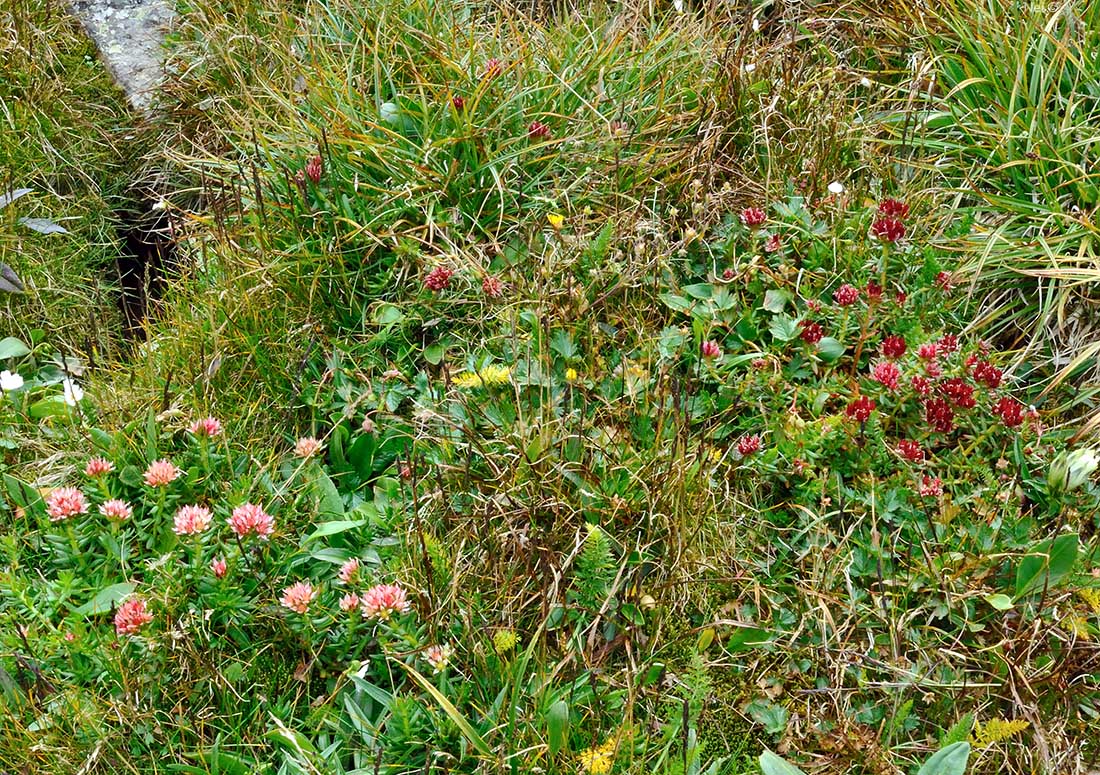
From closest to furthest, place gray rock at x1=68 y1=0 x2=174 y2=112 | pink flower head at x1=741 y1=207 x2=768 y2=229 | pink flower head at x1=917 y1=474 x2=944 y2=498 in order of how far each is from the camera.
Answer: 1. pink flower head at x1=917 y1=474 x2=944 y2=498
2. pink flower head at x1=741 y1=207 x2=768 y2=229
3. gray rock at x1=68 y1=0 x2=174 y2=112

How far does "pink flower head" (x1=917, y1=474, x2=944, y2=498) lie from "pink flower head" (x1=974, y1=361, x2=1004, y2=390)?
305mm

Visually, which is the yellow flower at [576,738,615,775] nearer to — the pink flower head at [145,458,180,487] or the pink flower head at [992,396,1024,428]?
the pink flower head at [145,458,180,487]

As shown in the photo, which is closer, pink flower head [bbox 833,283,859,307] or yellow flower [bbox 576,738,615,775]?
yellow flower [bbox 576,738,615,775]

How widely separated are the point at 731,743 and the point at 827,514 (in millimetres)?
Result: 643

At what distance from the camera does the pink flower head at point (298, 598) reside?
7.37 ft

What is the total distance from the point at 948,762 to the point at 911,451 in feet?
2.67

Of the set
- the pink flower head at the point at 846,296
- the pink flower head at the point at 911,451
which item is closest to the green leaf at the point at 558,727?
the pink flower head at the point at 911,451

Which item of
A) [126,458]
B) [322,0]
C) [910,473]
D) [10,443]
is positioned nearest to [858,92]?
[910,473]

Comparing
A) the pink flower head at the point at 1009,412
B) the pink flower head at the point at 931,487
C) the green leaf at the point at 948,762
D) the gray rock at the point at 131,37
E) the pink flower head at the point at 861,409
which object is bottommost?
the green leaf at the point at 948,762

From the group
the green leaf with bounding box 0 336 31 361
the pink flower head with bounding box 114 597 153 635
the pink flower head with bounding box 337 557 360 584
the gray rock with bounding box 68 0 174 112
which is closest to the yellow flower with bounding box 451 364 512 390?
the pink flower head with bounding box 337 557 360 584

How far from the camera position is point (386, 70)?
3.38 metres

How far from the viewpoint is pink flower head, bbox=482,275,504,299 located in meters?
2.90

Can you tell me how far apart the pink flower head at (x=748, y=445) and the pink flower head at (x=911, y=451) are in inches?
14.4

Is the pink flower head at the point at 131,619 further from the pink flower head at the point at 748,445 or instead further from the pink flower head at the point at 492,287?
the pink flower head at the point at 748,445
